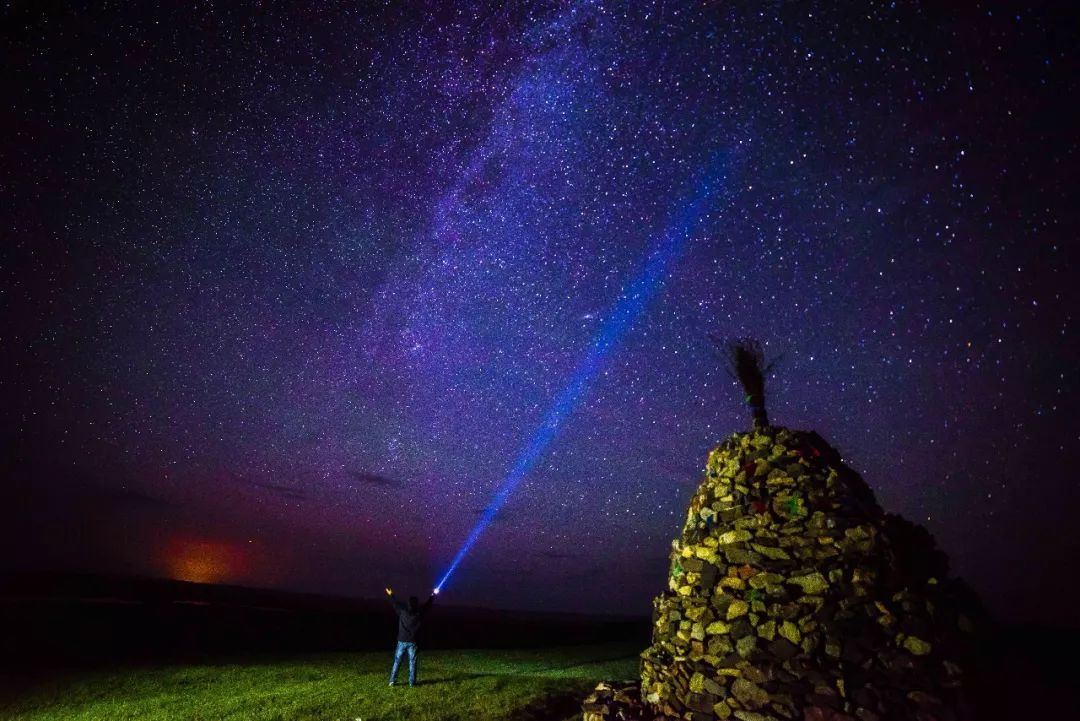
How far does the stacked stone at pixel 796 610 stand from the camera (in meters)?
8.26

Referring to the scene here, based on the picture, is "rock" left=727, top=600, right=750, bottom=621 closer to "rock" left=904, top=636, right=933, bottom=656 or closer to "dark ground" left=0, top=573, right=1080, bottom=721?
"rock" left=904, top=636, right=933, bottom=656

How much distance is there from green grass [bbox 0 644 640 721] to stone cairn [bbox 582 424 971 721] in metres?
4.96

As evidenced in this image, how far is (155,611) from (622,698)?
112 feet

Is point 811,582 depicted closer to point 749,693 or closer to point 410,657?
point 749,693

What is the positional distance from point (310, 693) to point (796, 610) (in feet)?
45.8

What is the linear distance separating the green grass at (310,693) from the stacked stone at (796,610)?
5.81 meters

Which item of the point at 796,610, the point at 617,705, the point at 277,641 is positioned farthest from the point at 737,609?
the point at 277,641

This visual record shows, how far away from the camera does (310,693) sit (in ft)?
49.1

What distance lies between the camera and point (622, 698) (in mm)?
10570

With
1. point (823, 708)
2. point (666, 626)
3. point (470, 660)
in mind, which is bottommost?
point (470, 660)

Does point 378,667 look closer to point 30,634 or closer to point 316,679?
point 316,679

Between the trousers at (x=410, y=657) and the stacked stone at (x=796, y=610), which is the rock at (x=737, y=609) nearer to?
the stacked stone at (x=796, y=610)

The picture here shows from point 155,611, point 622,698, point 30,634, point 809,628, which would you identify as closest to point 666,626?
point 622,698

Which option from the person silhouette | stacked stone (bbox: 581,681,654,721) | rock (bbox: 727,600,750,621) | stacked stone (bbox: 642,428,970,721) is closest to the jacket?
the person silhouette
